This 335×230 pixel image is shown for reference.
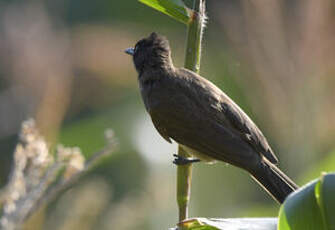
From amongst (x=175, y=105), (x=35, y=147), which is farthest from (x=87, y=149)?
(x=35, y=147)

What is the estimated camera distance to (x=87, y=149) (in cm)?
431

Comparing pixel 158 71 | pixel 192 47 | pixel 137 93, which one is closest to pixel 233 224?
pixel 192 47

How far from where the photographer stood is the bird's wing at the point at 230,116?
3288 mm

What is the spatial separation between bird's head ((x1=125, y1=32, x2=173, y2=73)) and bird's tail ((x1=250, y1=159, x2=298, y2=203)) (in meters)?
0.94

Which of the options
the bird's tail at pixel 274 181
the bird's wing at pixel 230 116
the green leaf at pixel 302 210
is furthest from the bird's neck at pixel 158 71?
the green leaf at pixel 302 210

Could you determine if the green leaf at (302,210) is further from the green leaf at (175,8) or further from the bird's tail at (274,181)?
the bird's tail at (274,181)

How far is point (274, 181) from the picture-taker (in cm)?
294

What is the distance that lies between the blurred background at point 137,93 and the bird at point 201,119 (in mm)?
410

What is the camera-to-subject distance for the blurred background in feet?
12.6

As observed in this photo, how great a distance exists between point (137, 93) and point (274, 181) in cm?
287

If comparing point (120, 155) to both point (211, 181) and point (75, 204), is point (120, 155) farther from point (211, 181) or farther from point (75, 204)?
point (75, 204)

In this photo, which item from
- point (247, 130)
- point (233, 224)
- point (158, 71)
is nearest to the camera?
point (233, 224)

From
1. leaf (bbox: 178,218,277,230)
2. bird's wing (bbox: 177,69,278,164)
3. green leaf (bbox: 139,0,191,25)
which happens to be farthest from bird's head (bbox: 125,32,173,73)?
leaf (bbox: 178,218,277,230)

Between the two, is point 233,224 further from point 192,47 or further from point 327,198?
point 192,47
